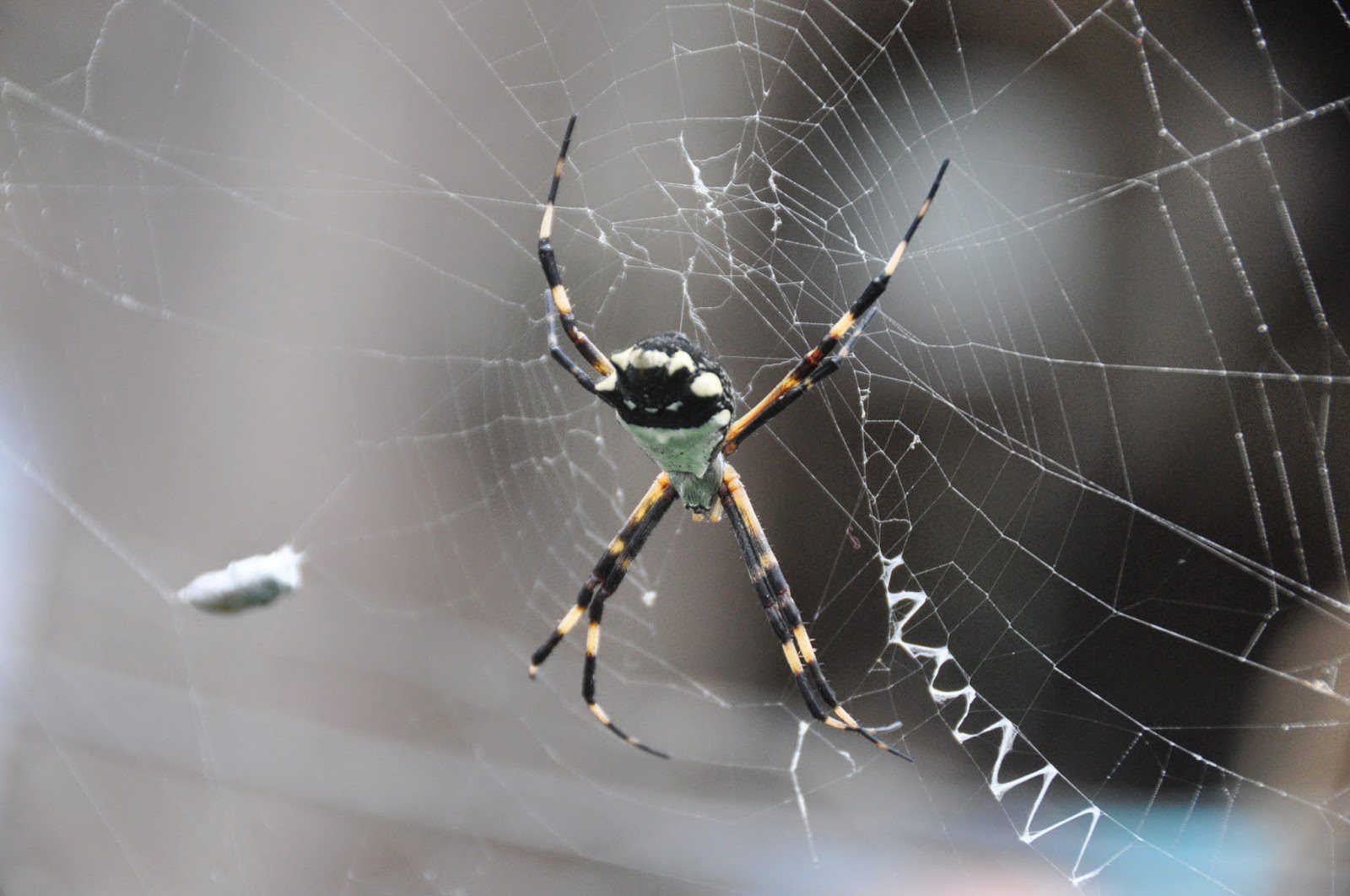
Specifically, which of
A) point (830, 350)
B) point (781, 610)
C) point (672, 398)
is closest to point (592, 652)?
point (781, 610)

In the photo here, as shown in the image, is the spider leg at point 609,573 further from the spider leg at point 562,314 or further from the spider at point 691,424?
the spider leg at point 562,314

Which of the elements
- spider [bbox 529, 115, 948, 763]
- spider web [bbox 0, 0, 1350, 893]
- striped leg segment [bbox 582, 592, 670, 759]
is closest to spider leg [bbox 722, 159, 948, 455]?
spider [bbox 529, 115, 948, 763]

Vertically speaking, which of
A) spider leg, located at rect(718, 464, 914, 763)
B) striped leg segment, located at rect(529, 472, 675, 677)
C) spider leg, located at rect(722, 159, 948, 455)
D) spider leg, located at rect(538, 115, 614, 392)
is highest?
spider leg, located at rect(538, 115, 614, 392)

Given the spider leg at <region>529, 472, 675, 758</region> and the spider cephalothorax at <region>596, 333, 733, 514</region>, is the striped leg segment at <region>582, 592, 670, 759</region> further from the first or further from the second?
the spider cephalothorax at <region>596, 333, 733, 514</region>

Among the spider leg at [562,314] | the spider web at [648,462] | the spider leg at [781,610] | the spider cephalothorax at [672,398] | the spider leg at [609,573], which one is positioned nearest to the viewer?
the spider cephalothorax at [672,398]

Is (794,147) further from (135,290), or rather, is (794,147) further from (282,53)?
(135,290)

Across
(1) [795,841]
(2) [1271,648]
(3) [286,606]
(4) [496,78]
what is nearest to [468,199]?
(4) [496,78]

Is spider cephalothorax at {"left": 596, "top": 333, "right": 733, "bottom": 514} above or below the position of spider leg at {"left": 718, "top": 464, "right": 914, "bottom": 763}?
above

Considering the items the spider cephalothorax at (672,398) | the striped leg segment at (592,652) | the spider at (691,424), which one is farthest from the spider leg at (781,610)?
the striped leg segment at (592,652)

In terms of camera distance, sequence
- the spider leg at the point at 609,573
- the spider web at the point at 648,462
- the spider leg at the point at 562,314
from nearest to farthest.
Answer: the spider leg at the point at 562,314 < the spider leg at the point at 609,573 < the spider web at the point at 648,462
